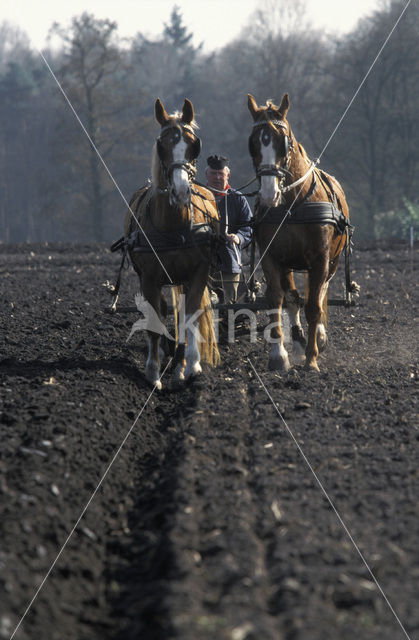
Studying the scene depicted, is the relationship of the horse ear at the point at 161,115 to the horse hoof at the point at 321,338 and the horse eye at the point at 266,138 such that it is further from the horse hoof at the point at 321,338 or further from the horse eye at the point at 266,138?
the horse hoof at the point at 321,338

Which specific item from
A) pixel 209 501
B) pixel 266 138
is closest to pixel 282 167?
pixel 266 138

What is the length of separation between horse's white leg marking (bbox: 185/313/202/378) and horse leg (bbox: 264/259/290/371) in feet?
2.27

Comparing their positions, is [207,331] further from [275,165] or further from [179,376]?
[275,165]

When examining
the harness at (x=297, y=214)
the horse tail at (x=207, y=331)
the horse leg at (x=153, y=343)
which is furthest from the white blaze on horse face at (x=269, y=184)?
the horse leg at (x=153, y=343)

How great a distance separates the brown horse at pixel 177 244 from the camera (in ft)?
21.1

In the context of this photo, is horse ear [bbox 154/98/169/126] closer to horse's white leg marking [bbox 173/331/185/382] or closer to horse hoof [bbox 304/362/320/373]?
horse's white leg marking [bbox 173/331/185/382]

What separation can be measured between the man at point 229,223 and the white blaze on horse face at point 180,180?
1.51 meters

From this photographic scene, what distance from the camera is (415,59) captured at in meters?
33.4

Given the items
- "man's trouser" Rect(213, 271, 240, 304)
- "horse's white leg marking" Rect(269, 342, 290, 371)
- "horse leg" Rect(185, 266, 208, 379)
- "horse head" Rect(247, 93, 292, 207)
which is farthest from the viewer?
"man's trouser" Rect(213, 271, 240, 304)

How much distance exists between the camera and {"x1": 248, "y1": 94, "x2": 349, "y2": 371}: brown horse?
655 centimetres

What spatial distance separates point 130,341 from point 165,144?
2.78m

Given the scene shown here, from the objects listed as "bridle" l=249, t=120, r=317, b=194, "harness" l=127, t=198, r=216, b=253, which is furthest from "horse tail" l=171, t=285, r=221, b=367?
"bridle" l=249, t=120, r=317, b=194

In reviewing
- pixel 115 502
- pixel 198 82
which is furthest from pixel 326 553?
pixel 198 82

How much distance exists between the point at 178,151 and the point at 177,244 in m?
0.78
